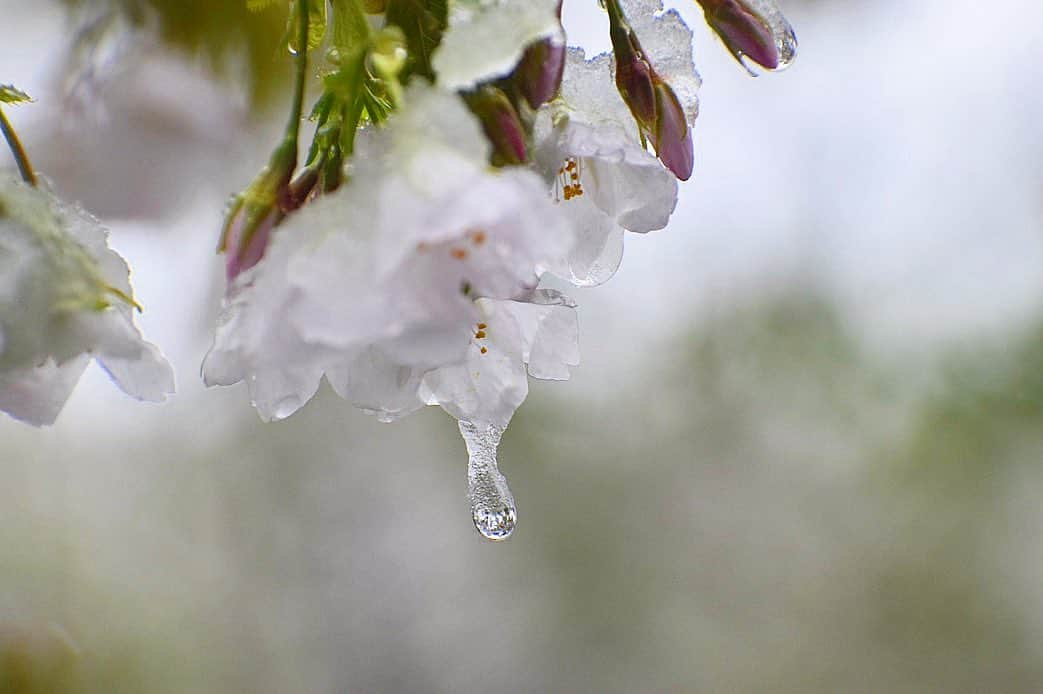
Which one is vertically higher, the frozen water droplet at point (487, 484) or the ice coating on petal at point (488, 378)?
the ice coating on petal at point (488, 378)

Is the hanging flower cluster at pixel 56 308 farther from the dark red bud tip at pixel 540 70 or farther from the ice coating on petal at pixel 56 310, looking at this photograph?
the dark red bud tip at pixel 540 70

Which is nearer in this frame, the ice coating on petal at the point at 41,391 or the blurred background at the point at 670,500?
the ice coating on petal at the point at 41,391

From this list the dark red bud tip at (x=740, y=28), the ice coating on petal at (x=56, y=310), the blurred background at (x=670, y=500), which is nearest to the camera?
the ice coating on petal at (x=56, y=310)

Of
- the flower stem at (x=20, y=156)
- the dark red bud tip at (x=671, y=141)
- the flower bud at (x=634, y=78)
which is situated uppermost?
the flower bud at (x=634, y=78)

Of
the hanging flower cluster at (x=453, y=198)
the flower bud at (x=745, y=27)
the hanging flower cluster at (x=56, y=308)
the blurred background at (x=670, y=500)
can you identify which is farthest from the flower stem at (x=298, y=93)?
the blurred background at (x=670, y=500)

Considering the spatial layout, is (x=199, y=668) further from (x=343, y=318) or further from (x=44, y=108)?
(x=343, y=318)

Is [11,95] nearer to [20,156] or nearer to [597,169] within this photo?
[20,156]

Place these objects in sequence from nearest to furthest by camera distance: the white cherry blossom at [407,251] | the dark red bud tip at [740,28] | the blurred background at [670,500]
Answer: the white cherry blossom at [407,251] < the dark red bud tip at [740,28] < the blurred background at [670,500]

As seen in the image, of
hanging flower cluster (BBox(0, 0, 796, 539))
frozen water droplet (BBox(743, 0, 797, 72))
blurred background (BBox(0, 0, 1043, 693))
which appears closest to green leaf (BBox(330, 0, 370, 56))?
hanging flower cluster (BBox(0, 0, 796, 539))

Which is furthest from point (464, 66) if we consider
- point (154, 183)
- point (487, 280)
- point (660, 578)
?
Answer: point (660, 578)
